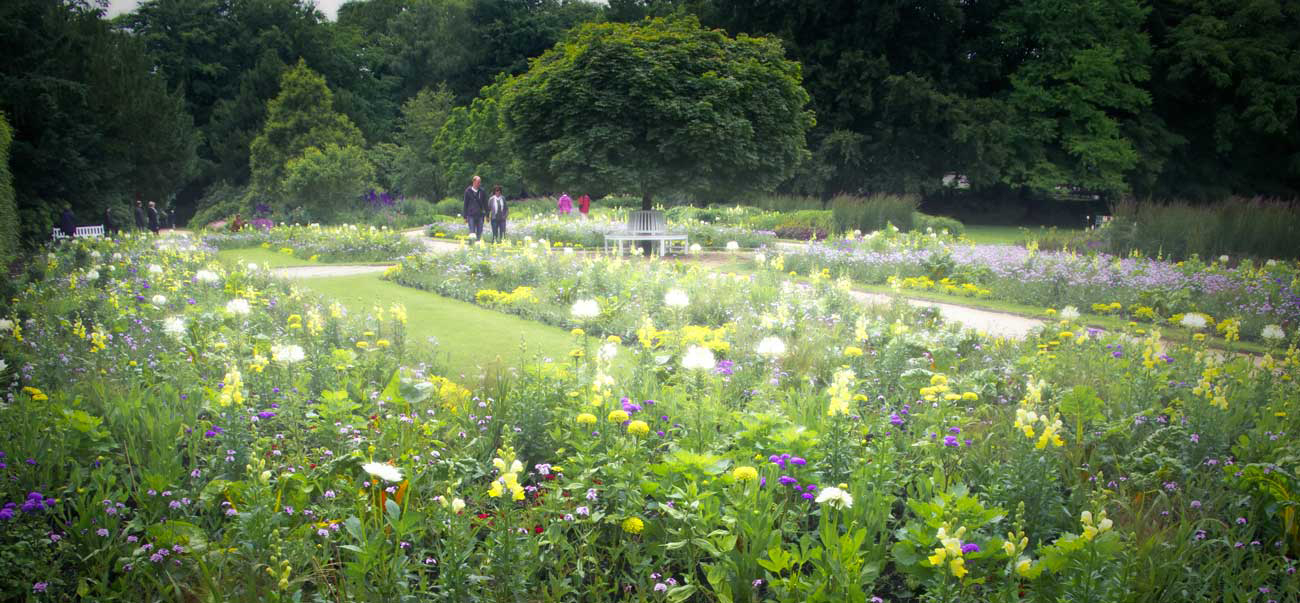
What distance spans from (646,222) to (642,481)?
11.6m

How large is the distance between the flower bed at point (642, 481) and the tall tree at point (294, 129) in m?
24.9

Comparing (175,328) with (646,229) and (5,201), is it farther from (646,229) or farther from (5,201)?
(646,229)

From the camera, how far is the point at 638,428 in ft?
9.09

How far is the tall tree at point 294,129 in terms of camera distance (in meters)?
27.3

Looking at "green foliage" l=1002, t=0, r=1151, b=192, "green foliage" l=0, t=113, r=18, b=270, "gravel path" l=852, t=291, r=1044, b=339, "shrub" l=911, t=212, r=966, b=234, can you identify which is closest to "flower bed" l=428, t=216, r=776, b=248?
"shrub" l=911, t=212, r=966, b=234

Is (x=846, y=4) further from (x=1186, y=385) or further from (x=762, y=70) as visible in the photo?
(x=1186, y=385)

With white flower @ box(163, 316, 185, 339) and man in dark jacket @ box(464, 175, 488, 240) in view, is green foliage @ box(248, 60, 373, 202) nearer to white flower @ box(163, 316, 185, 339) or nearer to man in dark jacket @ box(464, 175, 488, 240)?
man in dark jacket @ box(464, 175, 488, 240)

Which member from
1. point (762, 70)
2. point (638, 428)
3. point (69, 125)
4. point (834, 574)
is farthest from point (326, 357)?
point (69, 125)

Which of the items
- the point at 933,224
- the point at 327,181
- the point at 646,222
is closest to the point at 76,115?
the point at 327,181

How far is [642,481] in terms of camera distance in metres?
2.62

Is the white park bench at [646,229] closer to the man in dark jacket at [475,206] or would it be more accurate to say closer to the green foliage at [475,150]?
the man in dark jacket at [475,206]

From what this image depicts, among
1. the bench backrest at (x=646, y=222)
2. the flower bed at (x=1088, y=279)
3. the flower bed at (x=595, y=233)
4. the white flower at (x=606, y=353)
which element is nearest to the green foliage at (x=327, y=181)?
the flower bed at (x=595, y=233)

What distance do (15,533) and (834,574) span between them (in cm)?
249

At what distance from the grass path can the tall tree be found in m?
19.2
